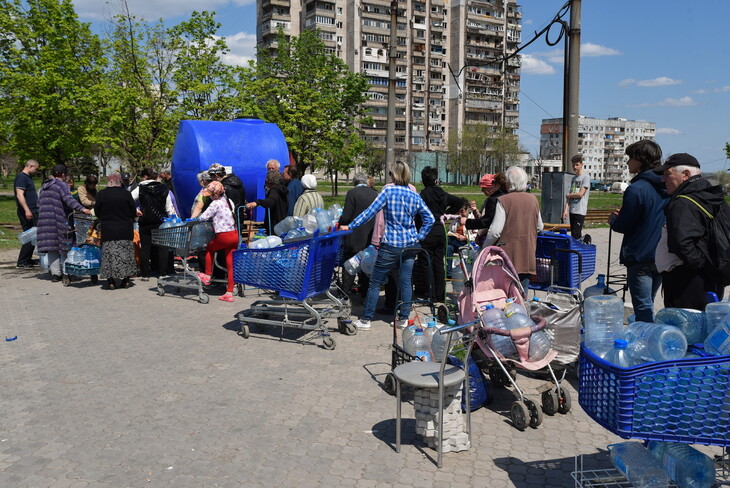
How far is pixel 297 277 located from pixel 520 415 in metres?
3.30

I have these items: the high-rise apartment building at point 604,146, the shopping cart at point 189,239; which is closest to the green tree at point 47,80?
the shopping cart at point 189,239

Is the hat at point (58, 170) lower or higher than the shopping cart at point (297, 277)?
higher

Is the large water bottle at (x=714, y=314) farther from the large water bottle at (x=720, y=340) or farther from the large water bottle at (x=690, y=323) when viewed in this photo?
the large water bottle at (x=720, y=340)

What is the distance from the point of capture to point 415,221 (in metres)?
8.77

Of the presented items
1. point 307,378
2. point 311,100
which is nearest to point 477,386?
point 307,378

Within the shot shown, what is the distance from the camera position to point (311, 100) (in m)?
37.1

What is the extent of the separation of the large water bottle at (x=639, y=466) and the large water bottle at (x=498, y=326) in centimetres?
138

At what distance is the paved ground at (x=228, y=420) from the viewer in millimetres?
4238

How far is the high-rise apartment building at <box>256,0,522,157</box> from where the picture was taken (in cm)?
9381

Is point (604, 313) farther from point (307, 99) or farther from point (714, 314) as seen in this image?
point (307, 99)

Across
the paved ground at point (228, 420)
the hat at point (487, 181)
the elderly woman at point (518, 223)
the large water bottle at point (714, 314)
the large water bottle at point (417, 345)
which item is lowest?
the paved ground at point (228, 420)

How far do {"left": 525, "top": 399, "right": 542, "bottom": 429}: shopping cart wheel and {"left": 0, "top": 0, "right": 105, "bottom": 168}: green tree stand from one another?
975 inches

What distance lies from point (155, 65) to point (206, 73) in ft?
7.73

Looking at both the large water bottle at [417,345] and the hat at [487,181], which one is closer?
the large water bottle at [417,345]
